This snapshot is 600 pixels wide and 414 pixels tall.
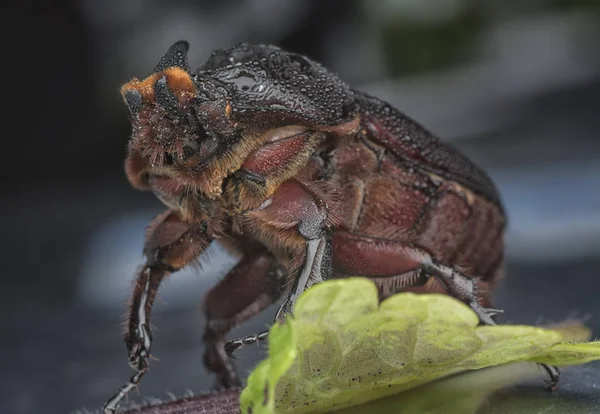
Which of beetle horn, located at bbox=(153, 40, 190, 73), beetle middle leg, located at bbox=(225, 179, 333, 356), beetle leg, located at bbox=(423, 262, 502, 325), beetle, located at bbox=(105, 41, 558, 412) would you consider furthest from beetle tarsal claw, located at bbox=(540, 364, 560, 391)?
beetle horn, located at bbox=(153, 40, 190, 73)

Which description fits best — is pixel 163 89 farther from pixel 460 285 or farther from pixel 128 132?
pixel 460 285

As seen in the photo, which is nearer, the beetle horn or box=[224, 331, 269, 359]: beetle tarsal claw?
box=[224, 331, 269, 359]: beetle tarsal claw

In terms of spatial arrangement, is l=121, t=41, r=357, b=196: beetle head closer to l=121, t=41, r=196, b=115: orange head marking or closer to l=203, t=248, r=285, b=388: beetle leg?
l=121, t=41, r=196, b=115: orange head marking

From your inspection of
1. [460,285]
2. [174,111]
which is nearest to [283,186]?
[174,111]

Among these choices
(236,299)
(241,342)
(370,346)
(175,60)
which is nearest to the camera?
(370,346)

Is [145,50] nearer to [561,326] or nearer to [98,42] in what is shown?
[98,42]

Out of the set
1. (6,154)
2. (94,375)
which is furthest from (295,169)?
(6,154)
